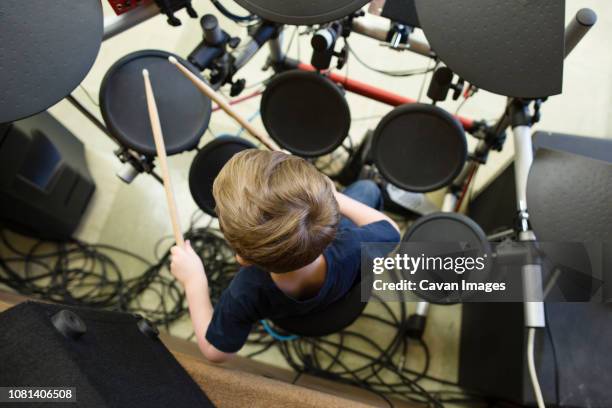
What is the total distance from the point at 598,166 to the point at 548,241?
0.50ft

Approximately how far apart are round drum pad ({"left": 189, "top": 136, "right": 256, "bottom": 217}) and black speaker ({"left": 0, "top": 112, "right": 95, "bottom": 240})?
1.93ft

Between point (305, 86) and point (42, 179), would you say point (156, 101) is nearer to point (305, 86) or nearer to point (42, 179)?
point (305, 86)

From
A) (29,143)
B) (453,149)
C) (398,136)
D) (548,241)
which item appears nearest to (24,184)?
(29,143)

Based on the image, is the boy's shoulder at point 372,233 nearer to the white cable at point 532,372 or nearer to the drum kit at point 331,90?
the drum kit at point 331,90

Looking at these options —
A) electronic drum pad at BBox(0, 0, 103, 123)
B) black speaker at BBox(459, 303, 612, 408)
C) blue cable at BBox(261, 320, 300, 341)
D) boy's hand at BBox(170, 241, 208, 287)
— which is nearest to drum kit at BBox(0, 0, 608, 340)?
electronic drum pad at BBox(0, 0, 103, 123)

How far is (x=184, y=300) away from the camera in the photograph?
1435 millimetres

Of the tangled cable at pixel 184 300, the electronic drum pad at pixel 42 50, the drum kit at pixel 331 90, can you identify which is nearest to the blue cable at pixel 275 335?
the tangled cable at pixel 184 300

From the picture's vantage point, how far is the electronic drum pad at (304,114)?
40.7 inches

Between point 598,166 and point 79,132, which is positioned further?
point 79,132

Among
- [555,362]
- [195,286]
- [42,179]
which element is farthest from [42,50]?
[555,362]

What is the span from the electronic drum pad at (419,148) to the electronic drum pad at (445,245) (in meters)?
0.12

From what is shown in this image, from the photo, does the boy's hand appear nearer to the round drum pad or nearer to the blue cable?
the round drum pad

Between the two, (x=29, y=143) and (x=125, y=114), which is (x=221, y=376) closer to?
(x=125, y=114)

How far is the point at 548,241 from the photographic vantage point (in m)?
0.73
